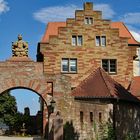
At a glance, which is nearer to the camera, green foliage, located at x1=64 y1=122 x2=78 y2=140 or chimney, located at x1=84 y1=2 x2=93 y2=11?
green foliage, located at x1=64 y1=122 x2=78 y2=140

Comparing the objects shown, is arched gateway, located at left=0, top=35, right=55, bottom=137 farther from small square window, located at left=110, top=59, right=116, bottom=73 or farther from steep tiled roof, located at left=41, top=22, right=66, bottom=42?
steep tiled roof, located at left=41, top=22, right=66, bottom=42

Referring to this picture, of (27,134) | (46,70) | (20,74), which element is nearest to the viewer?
(20,74)

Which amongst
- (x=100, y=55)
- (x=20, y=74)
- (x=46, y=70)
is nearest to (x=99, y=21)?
(x=100, y=55)

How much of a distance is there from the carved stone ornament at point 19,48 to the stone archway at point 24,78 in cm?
158

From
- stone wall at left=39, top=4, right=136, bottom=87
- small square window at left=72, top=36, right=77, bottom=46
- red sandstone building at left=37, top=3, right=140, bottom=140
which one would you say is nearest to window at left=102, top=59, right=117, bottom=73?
red sandstone building at left=37, top=3, right=140, bottom=140

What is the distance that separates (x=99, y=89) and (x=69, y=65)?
685 centimetres

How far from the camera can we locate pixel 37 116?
50.1 metres

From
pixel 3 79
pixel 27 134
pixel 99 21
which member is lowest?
pixel 27 134

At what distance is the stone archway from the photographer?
1427 inches

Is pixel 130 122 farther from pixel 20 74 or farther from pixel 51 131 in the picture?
pixel 20 74

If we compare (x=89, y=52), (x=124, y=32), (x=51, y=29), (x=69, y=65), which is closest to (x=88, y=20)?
(x=89, y=52)

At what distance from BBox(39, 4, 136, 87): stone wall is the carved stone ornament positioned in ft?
14.6

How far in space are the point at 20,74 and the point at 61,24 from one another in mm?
14700

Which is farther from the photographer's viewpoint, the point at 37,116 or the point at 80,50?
the point at 37,116
